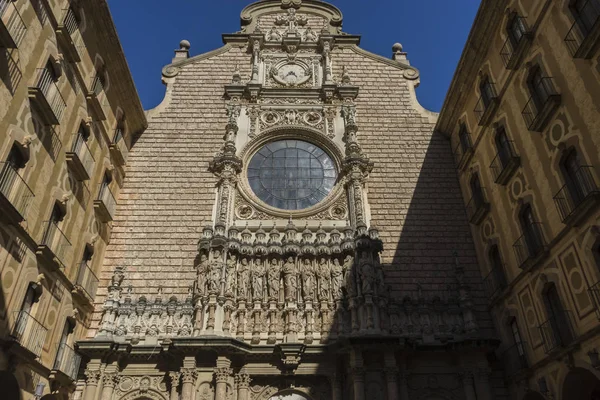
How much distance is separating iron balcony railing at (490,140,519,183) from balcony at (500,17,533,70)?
236cm

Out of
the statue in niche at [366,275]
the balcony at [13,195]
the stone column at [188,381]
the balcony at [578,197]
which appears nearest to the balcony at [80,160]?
the balcony at [13,195]

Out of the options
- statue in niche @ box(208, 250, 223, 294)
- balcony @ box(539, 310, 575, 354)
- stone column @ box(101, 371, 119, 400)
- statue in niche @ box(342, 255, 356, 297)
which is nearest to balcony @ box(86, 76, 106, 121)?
statue in niche @ box(208, 250, 223, 294)

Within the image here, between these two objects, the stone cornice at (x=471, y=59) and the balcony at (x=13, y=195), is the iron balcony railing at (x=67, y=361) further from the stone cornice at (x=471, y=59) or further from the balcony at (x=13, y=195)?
the stone cornice at (x=471, y=59)

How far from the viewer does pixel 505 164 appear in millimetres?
14891

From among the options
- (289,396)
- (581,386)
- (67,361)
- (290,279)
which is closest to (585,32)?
(581,386)

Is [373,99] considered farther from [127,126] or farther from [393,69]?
[127,126]

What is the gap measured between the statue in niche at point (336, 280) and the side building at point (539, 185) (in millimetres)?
4975

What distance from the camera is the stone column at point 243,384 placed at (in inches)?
549

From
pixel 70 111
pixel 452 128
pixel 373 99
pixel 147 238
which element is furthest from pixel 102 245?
pixel 452 128

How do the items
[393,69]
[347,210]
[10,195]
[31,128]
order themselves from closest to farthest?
[10,195] < [31,128] < [347,210] < [393,69]

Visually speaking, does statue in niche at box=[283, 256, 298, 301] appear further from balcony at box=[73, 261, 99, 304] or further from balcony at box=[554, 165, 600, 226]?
balcony at box=[554, 165, 600, 226]

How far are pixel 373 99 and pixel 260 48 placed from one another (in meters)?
5.77

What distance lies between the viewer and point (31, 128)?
1202 cm

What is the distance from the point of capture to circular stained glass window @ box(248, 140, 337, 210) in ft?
60.1
